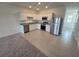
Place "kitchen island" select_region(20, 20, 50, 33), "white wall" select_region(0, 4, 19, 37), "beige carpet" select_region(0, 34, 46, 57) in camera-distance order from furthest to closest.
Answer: "white wall" select_region(0, 4, 19, 37) < "kitchen island" select_region(20, 20, 50, 33) < "beige carpet" select_region(0, 34, 46, 57)

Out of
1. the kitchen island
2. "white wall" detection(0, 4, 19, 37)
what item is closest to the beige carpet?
"white wall" detection(0, 4, 19, 37)

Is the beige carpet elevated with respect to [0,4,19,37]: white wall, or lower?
lower

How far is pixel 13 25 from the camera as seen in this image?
334 cm

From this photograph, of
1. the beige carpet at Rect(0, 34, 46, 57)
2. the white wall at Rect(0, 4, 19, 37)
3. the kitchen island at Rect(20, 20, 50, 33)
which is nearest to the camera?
the beige carpet at Rect(0, 34, 46, 57)

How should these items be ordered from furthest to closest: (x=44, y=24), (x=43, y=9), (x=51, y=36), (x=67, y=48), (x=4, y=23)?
(x=51, y=36) → (x=4, y=23) → (x=67, y=48) → (x=44, y=24) → (x=43, y=9)

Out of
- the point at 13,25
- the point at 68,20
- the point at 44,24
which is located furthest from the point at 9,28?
the point at 68,20

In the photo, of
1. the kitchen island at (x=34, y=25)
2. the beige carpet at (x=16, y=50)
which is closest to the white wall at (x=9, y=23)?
the beige carpet at (x=16, y=50)

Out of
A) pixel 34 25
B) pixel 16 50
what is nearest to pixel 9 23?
pixel 34 25

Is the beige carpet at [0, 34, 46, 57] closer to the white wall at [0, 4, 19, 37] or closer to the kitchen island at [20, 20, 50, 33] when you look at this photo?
the white wall at [0, 4, 19, 37]

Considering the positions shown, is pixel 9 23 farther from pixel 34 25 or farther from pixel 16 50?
pixel 16 50

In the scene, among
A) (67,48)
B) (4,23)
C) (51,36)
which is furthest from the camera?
(51,36)

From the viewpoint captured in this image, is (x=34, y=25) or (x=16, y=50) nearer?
(x=16, y=50)

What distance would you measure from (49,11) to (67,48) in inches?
63.2

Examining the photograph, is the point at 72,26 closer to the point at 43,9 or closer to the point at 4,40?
the point at 43,9
